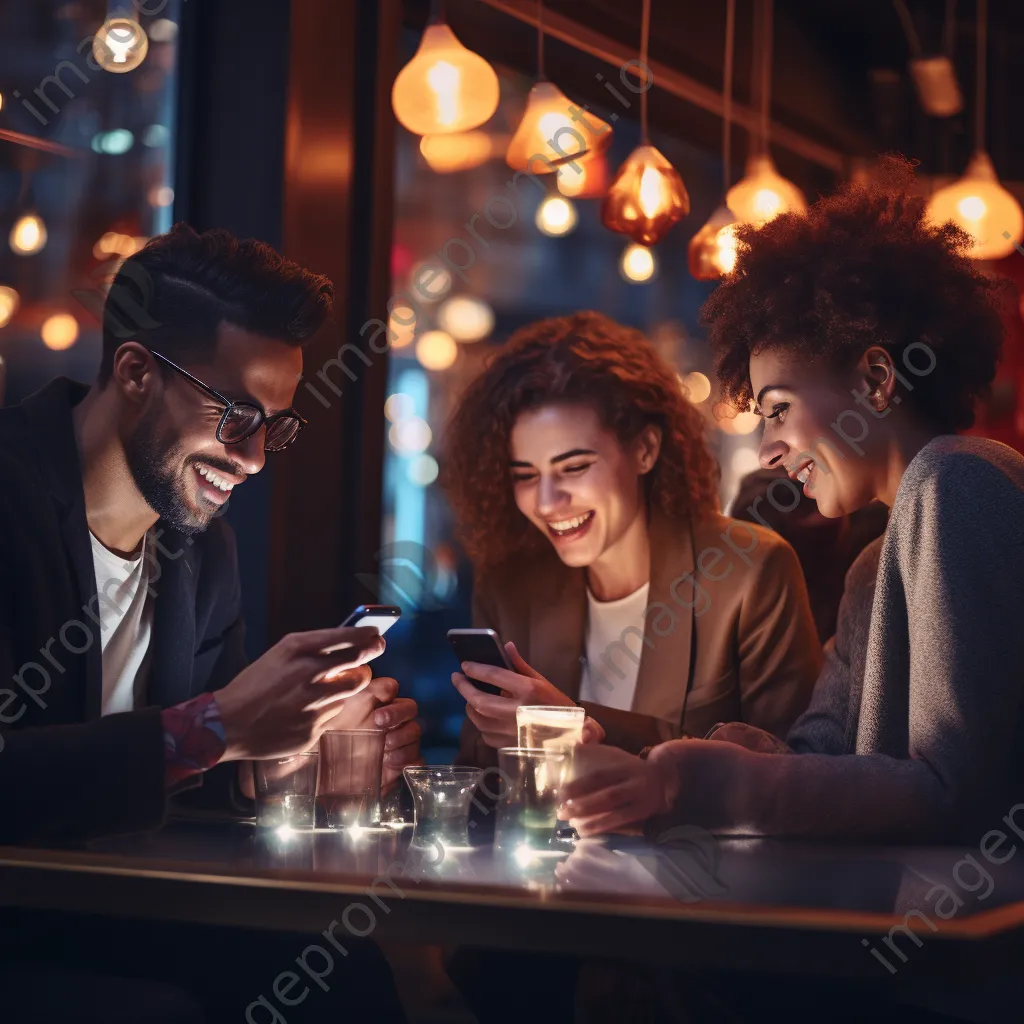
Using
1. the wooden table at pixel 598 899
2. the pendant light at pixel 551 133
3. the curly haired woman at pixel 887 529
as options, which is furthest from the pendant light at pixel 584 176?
the wooden table at pixel 598 899

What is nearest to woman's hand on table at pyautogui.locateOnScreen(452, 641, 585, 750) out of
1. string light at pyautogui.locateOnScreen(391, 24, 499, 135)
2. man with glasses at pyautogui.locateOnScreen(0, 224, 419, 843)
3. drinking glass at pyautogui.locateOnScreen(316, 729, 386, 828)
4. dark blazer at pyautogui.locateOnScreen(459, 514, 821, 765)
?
man with glasses at pyautogui.locateOnScreen(0, 224, 419, 843)

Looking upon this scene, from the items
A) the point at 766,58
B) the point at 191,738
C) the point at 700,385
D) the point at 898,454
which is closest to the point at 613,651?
the point at 898,454

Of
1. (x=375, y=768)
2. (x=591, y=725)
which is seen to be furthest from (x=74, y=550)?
(x=591, y=725)

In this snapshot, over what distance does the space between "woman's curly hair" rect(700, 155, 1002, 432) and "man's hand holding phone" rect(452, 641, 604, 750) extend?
29.1 inches

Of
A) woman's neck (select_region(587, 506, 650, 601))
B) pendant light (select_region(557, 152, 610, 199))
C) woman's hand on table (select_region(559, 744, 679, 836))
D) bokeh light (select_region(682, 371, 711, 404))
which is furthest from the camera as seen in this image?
bokeh light (select_region(682, 371, 711, 404))

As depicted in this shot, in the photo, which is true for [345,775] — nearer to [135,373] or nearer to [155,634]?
[155,634]

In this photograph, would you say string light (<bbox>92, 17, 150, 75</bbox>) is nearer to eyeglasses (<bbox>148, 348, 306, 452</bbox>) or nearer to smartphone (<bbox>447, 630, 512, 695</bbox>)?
eyeglasses (<bbox>148, 348, 306, 452</bbox>)

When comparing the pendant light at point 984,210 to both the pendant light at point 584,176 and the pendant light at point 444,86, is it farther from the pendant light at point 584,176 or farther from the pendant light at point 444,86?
the pendant light at point 444,86

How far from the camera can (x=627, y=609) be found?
2898mm

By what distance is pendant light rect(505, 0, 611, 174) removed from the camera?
2.99 meters

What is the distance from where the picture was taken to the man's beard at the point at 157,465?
7.27 feet

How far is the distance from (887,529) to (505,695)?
740 millimetres

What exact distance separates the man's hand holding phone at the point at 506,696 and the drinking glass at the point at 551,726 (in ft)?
0.87

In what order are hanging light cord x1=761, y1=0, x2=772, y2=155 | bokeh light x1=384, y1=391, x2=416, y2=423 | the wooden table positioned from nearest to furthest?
1. the wooden table
2. hanging light cord x1=761, y1=0, x2=772, y2=155
3. bokeh light x1=384, y1=391, x2=416, y2=423
